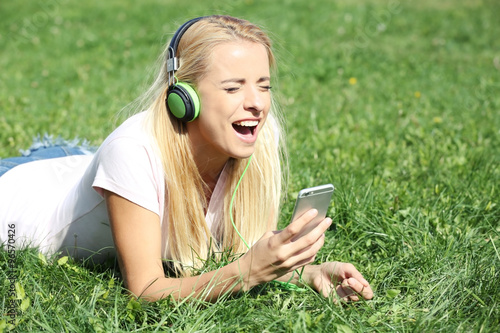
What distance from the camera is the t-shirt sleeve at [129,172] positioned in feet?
7.84

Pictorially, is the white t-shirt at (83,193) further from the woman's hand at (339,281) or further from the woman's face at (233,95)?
the woman's hand at (339,281)

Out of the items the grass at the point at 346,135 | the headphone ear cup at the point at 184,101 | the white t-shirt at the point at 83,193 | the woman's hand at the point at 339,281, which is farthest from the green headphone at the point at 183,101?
the woman's hand at the point at 339,281

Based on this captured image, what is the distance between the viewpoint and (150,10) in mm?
10133

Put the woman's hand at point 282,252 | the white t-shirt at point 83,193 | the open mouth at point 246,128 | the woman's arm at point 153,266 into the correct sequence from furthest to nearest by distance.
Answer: the open mouth at point 246,128 → the white t-shirt at point 83,193 → the woman's arm at point 153,266 → the woman's hand at point 282,252

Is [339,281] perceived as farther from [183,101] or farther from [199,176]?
[183,101]

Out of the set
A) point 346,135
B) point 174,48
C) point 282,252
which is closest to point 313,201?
point 282,252

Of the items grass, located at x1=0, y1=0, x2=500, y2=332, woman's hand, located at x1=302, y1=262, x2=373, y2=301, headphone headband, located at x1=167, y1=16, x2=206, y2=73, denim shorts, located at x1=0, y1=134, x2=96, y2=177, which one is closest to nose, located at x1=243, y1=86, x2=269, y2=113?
headphone headband, located at x1=167, y1=16, x2=206, y2=73

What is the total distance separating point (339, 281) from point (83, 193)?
1279mm

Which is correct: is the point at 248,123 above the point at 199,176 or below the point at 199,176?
above

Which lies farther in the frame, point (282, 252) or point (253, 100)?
point (253, 100)

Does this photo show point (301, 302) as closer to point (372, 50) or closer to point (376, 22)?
point (372, 50)

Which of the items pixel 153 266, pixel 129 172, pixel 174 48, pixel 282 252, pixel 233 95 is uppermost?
pixel 174 48

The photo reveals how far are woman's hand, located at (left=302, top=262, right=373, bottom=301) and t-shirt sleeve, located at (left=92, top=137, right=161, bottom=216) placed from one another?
79 cm

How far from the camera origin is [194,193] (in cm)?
272
